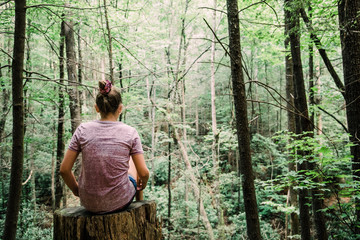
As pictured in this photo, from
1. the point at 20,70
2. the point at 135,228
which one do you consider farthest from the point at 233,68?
the point at 20,70

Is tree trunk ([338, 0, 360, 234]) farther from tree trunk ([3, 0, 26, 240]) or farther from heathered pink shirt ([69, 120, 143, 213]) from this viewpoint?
tree trunk ([3, 0, 26, 240])

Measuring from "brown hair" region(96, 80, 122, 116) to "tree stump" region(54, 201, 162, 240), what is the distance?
33.3 inches

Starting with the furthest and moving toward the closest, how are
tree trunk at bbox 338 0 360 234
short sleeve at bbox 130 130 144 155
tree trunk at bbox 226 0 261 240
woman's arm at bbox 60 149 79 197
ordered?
1. tree trunk at bbox 338 0 360 234
2. tree trunk at bbox 226 0 261 240
3. short sleeve at bbox 130 130 144 155
4. woman's arm at bbox 60 149 79 197

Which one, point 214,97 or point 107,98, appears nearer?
point 107,98

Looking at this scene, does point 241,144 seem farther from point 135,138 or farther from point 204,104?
point 204,104

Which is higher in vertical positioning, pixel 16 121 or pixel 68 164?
pixel 16 121

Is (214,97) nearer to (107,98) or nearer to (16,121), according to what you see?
(16,121)

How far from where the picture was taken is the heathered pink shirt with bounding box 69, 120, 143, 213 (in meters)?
1.62

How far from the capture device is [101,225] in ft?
5.36

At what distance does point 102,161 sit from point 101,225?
0.51 metres

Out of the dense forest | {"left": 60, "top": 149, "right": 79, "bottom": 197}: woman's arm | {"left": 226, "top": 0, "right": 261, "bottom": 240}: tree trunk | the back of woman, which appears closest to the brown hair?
the back of woman

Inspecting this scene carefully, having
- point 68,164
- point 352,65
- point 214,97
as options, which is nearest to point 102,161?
point 68,164

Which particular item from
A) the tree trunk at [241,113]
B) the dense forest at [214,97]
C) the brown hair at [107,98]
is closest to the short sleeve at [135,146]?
the brown hair at [107,98]

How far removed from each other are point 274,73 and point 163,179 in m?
16.0
